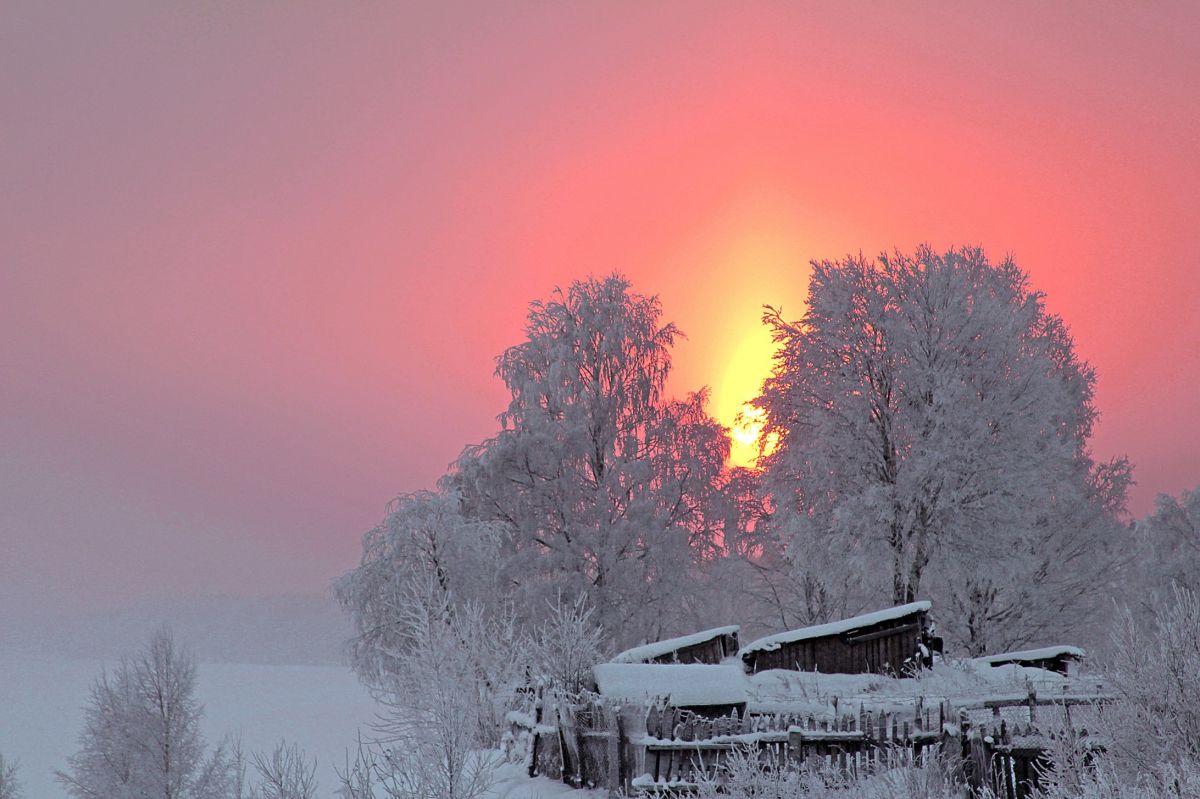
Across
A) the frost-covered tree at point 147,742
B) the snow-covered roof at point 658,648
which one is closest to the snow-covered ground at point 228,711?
the frost-covered tree at point 147,742

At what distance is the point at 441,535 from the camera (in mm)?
26531

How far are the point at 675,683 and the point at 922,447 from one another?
44.5 ft

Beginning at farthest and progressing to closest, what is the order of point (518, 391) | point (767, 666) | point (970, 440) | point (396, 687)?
point (518, 391), point (970, 440), point (767, 666), point (396, 687)

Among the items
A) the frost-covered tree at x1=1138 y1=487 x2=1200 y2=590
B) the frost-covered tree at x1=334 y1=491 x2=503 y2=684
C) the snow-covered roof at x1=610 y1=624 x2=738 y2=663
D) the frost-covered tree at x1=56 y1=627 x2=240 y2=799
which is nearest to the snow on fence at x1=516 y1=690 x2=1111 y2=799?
the snow-covered roof at x1=610 y1=624 x2=738 y2=663

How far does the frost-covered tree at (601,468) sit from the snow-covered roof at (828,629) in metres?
8.21

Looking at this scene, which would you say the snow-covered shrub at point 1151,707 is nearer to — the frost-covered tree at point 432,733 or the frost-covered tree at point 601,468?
the frost-covered tree at point 432,733

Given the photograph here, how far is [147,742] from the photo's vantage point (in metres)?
32.3

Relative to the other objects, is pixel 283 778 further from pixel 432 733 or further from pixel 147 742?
pixel 147 742

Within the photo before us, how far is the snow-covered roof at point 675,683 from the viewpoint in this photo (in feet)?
48.5

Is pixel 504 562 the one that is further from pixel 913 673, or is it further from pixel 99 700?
pixel 99 700

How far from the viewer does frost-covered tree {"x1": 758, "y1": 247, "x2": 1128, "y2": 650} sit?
2602cm

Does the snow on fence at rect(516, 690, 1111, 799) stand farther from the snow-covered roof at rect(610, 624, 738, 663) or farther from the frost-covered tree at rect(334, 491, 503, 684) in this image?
the frost-covered tree at rect(334, 491, 503, 684)

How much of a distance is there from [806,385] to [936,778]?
1792cm

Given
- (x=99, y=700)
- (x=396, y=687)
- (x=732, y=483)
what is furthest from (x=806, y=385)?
(x=99, y=700)
